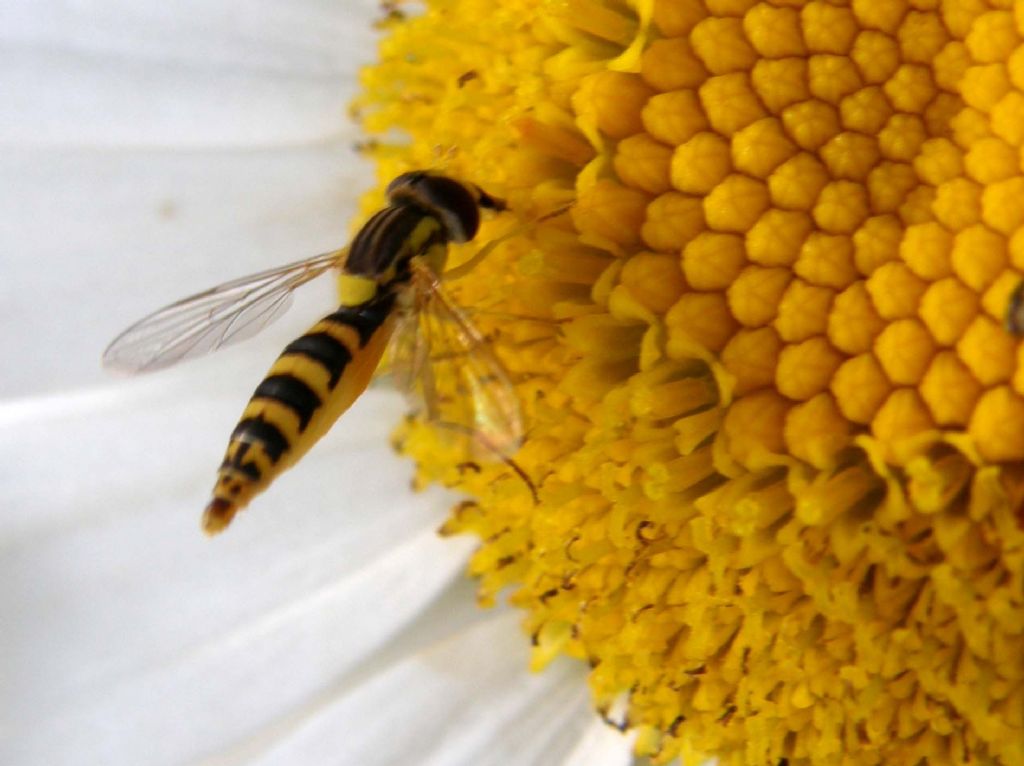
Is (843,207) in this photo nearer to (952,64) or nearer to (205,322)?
(952,64)

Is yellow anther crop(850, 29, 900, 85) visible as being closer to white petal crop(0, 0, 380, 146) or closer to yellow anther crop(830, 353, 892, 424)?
yellow anther crop(830, 353, 892, 424)

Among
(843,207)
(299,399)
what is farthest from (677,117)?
(299,399)

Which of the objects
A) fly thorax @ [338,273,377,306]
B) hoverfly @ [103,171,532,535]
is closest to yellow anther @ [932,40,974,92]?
hoverfly @ [103,171,532,535]

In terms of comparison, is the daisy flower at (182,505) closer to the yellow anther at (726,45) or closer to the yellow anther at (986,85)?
the yellow anther at (726,45)

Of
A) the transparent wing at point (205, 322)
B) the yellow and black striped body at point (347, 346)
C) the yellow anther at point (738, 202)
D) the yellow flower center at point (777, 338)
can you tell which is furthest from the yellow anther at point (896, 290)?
the transparent wing at point (205, 322)

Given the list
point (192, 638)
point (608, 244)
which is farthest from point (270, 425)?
point (192, 638)

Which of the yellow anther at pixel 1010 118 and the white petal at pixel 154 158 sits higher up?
the white petal at pixel 154 158

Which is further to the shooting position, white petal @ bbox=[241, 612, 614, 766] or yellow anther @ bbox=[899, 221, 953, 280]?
white petal @ bbox=[241, 612, 614, 766]
